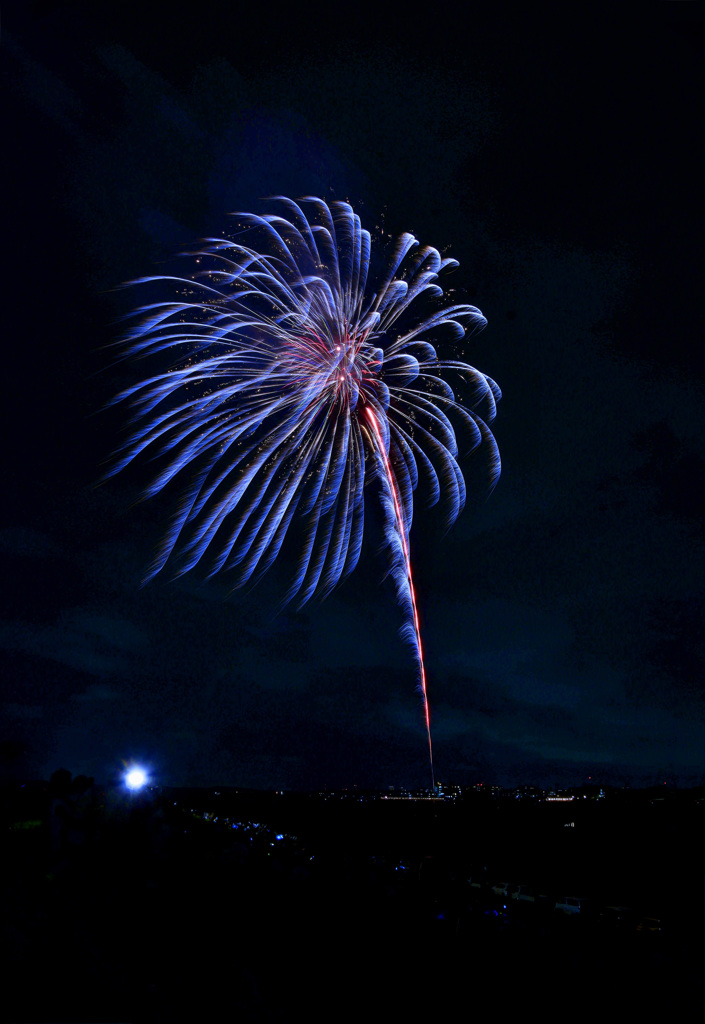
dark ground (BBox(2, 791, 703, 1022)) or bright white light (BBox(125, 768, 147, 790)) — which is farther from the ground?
bright white light (BBox(125, 768, 147, 790))

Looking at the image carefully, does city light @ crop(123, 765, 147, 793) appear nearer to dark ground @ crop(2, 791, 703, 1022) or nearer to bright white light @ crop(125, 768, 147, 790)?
bright white light @ crop(125, 768, 147, 790)

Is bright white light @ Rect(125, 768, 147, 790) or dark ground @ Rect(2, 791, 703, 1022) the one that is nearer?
dark ground @ Rect(2, 791, 703, 1022)

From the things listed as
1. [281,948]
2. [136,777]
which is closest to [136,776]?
[136,777]

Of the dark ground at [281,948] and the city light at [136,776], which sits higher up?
the city light at [136,776]

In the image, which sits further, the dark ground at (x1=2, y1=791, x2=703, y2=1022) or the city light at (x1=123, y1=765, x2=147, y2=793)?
the city light at (x1=123, y1=765, x2=147, y2=793)

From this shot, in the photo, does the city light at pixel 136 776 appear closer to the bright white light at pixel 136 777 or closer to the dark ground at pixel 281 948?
the bright white light at pixel 136 777

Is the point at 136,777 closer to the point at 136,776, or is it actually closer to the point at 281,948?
the point at 136,776

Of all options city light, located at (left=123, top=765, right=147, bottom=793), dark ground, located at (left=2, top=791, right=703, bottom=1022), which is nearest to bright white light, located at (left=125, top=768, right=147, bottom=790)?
city light, located at (left=123, top=765, right=147, bottom=793)

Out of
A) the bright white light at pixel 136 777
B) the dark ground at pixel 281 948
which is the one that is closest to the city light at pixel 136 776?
the bright white light at pixel 136 777

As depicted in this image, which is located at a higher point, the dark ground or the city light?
the city light

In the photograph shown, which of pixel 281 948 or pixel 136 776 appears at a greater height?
pixel 136 776

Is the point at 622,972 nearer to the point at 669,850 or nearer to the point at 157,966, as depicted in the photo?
the point at 157,966

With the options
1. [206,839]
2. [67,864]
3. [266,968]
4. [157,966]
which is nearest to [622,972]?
[266,968]
